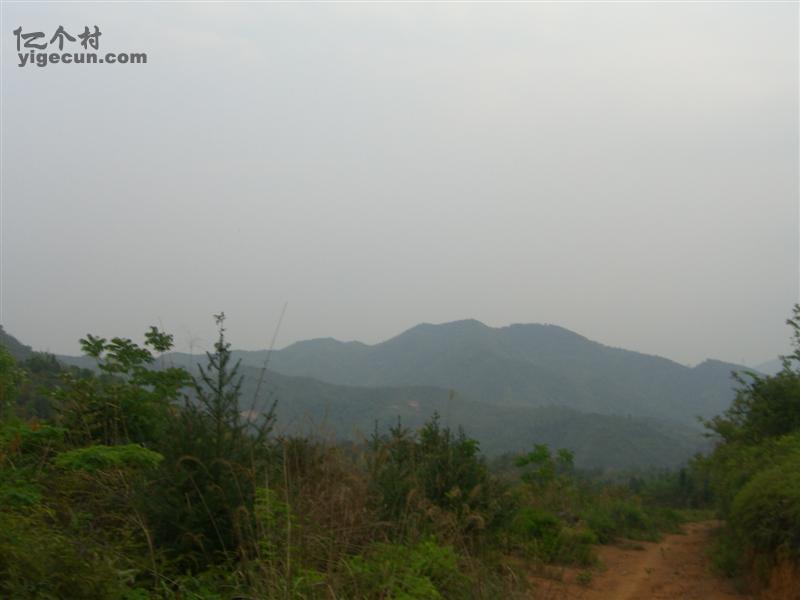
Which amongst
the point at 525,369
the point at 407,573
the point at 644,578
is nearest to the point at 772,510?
the point at 644,578

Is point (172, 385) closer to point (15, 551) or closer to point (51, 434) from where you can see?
point (51, 434)

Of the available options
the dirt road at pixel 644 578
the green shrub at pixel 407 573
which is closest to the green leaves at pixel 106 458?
the green shrub at pixel 407 573

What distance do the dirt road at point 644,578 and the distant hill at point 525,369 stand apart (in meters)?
58.6

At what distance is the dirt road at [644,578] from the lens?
9.14 meters

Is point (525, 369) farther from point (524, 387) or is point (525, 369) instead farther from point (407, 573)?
point (407, 573)

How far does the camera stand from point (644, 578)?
1060cm

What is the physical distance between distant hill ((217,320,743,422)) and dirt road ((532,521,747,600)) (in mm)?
58643

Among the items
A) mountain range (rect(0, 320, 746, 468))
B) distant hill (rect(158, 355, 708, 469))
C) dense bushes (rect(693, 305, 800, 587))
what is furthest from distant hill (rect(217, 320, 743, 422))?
dense bushes (rect(693, 305, 800, 587))

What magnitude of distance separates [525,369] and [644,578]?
3260 inches

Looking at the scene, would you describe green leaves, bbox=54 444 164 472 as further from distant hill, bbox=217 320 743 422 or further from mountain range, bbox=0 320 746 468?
distant hill, bbox=217 320 743 422

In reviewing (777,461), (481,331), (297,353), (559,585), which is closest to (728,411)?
(777,461)

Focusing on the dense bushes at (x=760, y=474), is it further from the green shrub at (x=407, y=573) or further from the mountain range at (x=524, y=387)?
the mountain range at (x=524, y=387)

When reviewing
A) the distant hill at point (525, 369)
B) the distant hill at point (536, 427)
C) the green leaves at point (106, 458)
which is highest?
the distant hill at point (525, 369)

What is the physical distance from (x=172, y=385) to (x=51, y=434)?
1.66 meters
